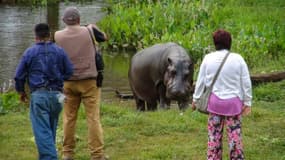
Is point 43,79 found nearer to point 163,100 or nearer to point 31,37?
point 163,100

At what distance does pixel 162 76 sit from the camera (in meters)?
12.0

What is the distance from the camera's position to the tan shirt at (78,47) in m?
7.84

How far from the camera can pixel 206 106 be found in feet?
23.3

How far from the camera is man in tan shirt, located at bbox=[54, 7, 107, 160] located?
309 inches

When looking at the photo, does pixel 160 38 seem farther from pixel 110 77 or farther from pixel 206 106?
pixel 206 106

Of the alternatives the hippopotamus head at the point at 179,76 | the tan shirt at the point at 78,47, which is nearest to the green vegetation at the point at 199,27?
the hippopotamus head at the point at 179,76

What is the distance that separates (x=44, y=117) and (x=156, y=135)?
2.56m

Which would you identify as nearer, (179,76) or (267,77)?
(179,76)

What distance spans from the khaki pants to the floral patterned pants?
1473mm

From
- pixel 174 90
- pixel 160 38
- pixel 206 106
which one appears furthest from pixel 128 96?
pixel 206 106

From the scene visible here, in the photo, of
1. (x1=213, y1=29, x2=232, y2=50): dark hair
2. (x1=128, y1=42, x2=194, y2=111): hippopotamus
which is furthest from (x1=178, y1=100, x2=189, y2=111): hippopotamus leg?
(x1=213, y1=29, x2=232, y2=50): dark hair

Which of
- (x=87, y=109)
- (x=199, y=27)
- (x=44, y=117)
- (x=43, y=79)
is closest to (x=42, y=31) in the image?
(x=43, y=79)

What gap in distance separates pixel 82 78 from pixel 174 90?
12.0 ft

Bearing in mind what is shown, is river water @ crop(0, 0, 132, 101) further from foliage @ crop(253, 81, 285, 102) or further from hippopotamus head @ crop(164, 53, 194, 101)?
hippopotamus head @ crop(164, 53, 194, 101)
